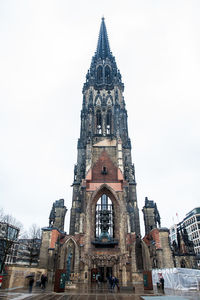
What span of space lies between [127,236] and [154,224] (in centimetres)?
524

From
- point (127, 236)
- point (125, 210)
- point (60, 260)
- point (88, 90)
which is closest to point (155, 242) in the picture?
point (127, 236)

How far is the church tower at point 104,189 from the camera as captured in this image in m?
25.8

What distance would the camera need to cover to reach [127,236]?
26.1 metres

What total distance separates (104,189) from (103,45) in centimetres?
3919

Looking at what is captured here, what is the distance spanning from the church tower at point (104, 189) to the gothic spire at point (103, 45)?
11.3 metres

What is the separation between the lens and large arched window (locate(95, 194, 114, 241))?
27.8 m

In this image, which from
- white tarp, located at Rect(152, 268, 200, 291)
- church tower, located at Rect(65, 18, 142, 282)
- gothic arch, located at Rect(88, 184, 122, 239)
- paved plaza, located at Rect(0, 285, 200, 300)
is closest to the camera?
paved plaza, located at Rect(0, 285, 200, 300)

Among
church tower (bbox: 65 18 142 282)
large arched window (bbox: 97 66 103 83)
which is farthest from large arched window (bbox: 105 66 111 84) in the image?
church tower (bbox: 65 18 142 282)

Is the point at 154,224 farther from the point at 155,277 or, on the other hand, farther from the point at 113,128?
the point at 113,128

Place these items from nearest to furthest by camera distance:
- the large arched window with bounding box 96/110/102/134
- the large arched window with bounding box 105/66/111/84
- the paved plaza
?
the paved plaza → the large arched window with bounding box 96/110/102/134 → the large arched window with bounding box 105/66/111/84

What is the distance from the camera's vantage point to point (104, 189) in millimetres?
30547

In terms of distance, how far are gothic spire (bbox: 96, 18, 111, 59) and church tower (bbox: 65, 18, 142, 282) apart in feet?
37.0

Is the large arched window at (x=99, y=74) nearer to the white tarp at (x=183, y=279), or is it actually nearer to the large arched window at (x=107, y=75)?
the large arched window at (x=107, y=75)

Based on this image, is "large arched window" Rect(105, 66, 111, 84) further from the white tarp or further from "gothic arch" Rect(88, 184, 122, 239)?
the white tarp
